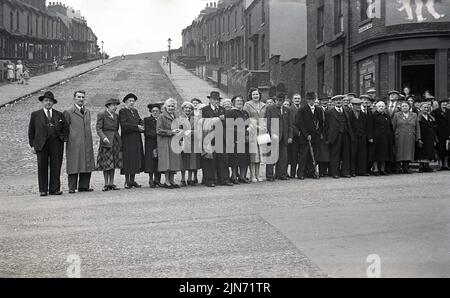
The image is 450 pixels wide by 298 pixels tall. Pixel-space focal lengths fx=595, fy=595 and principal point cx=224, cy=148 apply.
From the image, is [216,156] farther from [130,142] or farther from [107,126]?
[107,126]

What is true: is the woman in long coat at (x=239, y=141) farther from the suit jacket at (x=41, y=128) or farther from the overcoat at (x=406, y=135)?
the overcoat at (x=406, y=135)

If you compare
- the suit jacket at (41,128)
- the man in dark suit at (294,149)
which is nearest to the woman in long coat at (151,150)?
the suit jacket at (41,128)

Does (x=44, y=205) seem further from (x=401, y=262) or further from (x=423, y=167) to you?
(x=423, y=167)

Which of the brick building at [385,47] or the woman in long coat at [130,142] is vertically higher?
the brick building at [385,47]

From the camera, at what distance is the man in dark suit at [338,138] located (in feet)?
44.2

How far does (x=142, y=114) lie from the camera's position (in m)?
26.7

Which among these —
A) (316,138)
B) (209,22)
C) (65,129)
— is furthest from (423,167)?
(209,22)

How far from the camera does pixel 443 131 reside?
14578mm

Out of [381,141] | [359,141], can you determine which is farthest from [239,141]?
[381,141]

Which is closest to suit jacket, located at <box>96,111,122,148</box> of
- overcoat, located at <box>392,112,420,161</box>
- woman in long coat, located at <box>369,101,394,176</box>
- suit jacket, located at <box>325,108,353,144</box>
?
suit jacket, located at <box>325,108,353,144</box>

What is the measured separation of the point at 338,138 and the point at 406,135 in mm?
1761

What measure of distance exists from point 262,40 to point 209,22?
3099 centimetres

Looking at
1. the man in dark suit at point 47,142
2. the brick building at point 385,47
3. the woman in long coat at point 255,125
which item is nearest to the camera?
the man in dark suit at point 47,142

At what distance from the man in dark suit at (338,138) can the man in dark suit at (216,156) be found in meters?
2.58
